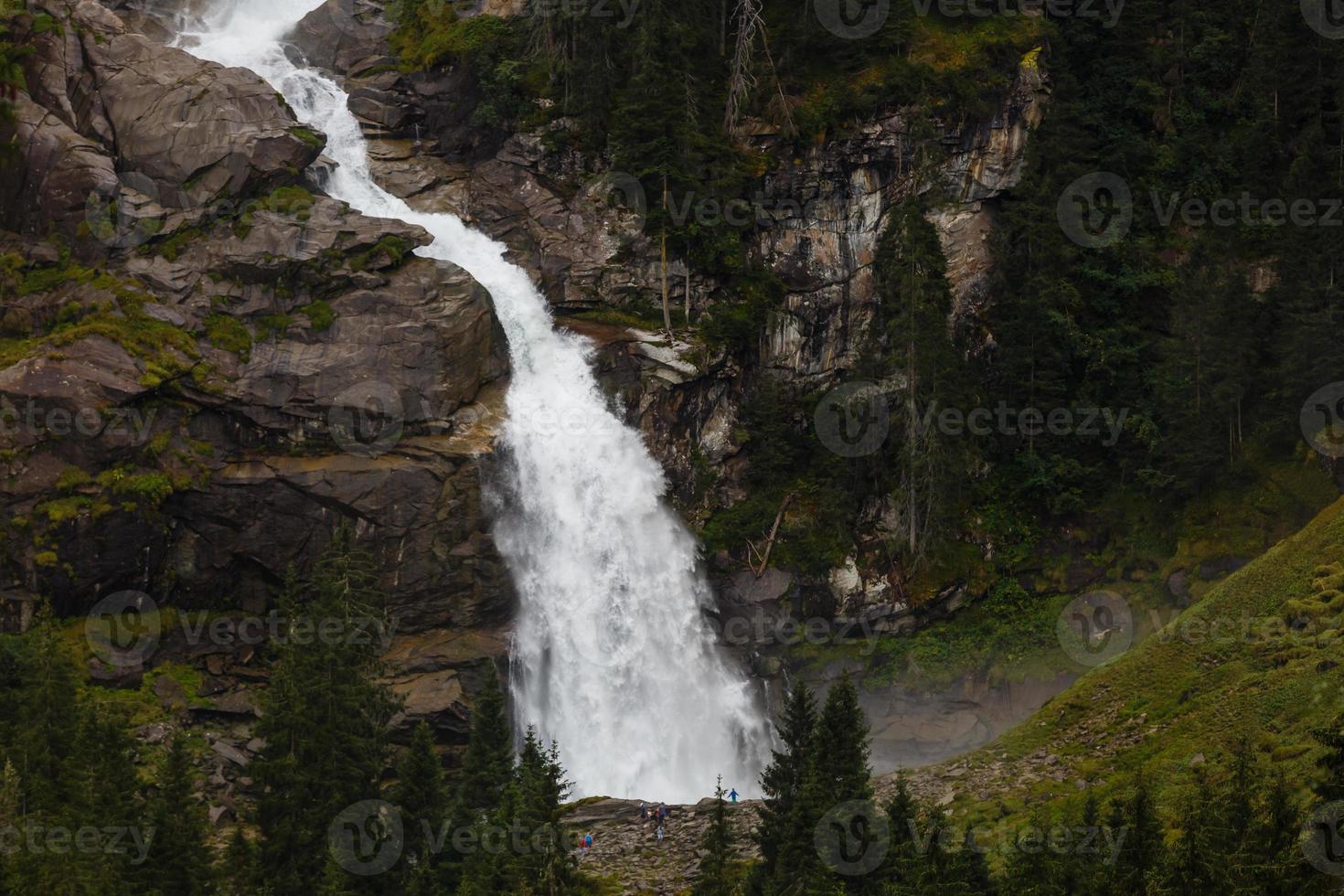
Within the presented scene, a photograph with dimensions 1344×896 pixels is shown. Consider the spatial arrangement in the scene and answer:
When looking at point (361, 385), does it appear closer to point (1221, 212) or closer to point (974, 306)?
point (974, 306)

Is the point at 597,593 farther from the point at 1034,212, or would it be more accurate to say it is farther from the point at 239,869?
A: the point at 1034,212

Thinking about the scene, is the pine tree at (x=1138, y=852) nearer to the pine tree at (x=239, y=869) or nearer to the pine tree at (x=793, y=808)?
the pine tree at (x=793, y=808)

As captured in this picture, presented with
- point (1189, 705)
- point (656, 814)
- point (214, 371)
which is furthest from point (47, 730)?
point (1189, 705)

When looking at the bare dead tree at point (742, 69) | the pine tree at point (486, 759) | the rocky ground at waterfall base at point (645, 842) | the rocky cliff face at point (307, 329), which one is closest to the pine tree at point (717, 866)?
the rocky ground at waterfall base at point (645, 842)

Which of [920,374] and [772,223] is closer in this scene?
[920,374]

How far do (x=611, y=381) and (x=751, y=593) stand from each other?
394 inches

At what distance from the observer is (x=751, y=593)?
5822 cm

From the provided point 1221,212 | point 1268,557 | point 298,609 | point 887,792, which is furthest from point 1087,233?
point 298,609

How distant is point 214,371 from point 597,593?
1595 centimetres

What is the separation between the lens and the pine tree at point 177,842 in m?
38.6

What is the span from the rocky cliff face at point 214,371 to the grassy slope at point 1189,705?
61.1 feet

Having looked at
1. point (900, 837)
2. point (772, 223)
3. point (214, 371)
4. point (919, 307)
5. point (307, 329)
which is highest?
point (772, 223)

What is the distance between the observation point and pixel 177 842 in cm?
3894

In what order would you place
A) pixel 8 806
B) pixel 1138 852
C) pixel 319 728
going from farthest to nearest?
→ pixel 319 728 → pixel 8 806 → pixel 1138 852
